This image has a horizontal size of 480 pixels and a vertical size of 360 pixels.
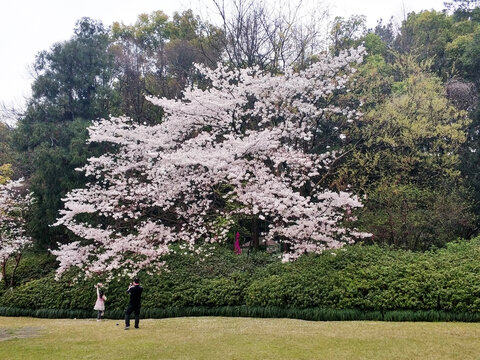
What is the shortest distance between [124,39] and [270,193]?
1995 cm

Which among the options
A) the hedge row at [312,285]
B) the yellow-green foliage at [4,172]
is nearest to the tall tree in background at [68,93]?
the yellow-green foliage at [4,172]

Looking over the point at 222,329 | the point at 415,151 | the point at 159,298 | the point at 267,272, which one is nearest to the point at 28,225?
the point at 159,298

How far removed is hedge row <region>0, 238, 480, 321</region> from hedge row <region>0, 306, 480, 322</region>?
5 cm

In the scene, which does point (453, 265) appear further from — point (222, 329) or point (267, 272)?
point (222, 329)

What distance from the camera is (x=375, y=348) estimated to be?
7.85 m

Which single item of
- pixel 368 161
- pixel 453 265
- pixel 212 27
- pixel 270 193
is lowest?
pixel 453 265

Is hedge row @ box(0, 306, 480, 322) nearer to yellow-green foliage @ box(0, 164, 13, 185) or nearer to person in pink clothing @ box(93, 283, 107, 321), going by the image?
person in pink clothing @ box(93, 283, 107, 321)

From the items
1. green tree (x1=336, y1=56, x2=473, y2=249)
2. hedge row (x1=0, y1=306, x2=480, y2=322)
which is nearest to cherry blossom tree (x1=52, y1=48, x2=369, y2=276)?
hedge row (x1=0, y1=306, x2=480, y2=322)

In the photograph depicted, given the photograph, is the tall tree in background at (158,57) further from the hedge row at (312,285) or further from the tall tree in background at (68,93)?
the hedge row at (312,285)

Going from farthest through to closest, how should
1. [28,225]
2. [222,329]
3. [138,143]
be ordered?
[28,225] → [138,143] → [222,329]

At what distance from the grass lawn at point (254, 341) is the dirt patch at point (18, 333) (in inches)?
0.9

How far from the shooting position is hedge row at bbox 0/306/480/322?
1077 centimetres

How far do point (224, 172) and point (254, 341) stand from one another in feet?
19.5

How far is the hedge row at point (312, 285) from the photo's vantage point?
1116cm
